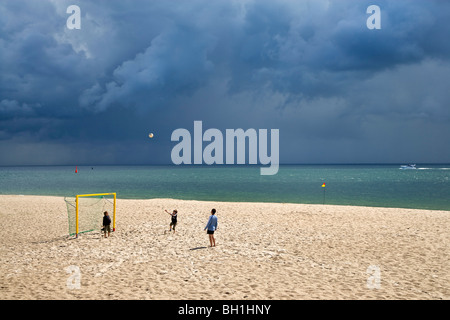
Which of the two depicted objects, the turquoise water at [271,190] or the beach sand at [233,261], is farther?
the turquoise water at [271,190]

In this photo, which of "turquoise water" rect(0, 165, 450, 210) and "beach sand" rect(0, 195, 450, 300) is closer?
"beach sand" rect(0, 195, 450, 300)

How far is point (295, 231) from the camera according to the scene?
1509 cm

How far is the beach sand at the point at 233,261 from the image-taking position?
294 inches

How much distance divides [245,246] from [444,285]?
6.44m

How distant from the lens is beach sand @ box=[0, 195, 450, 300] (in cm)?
747

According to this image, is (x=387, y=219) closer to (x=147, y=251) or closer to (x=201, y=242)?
(x=201, y=242)

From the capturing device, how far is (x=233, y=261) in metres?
9.87

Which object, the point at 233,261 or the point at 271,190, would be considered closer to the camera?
the point at 233,261

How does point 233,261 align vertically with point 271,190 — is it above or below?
below
